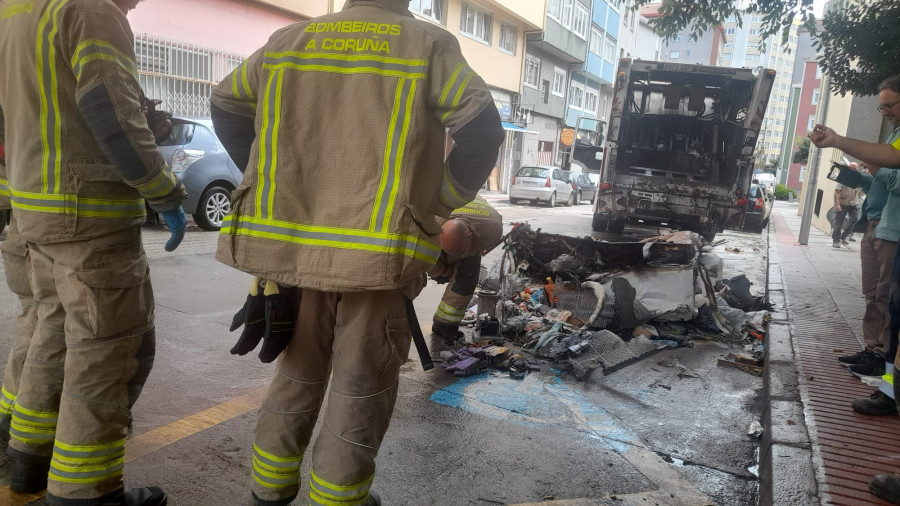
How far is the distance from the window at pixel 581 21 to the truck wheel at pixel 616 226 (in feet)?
67.8

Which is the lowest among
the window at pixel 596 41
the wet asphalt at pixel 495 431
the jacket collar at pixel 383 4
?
the wet asphalt at pixel 495 431

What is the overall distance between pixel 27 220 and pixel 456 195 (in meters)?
1.49

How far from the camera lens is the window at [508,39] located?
25.5 metres

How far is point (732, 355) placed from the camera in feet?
15.9

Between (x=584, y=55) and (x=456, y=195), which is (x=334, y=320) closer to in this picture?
(x=456, y=195)

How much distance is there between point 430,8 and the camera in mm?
20875

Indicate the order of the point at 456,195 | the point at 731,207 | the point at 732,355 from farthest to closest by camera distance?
the point at 731,207 → the point at 732,355 → the point at 456,195

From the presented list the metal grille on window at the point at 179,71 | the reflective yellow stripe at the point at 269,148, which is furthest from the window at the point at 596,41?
the reflective yellow stripe at the point at 269,148

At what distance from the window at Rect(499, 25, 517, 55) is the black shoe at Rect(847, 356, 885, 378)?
2295 centimetres

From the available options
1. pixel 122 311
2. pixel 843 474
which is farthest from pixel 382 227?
pixel 843 474

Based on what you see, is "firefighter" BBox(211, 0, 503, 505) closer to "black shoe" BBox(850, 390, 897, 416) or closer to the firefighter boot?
the firefighter boot

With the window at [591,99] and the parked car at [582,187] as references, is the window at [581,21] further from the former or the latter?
the parked car at [582,187]

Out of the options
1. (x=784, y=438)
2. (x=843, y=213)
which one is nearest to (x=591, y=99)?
(x=843, y=213)

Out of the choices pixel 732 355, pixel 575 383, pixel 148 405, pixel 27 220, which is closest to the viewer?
pixel 27 220
